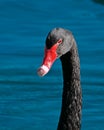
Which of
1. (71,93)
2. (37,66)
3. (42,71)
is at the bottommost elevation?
(42,71)

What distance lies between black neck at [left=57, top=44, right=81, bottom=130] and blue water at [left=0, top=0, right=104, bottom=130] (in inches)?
65.8

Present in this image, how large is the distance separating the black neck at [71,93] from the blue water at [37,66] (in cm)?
167

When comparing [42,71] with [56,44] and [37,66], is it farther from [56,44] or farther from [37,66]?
[37,66]

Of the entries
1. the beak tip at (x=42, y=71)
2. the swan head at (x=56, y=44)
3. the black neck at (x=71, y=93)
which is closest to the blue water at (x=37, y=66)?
the black neck at (x=71, y=93)

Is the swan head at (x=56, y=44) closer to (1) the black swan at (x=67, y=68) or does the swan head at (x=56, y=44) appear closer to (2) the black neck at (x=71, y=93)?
(1) the black swan at (x=67, y=68)

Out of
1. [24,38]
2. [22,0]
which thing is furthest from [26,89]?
[22,0]

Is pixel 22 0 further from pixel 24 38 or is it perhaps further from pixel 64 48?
pixel 64 48

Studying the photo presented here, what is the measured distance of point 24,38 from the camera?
9562 mm

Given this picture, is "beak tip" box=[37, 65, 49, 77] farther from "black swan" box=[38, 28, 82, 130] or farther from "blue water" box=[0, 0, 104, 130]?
"blue water" box=[0, 0, 104, 130]

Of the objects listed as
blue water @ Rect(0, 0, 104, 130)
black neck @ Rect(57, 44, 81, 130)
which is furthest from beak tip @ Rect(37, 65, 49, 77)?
blue water @ Rect(0, 0, 104, 130)

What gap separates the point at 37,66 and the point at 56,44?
3.26 metres

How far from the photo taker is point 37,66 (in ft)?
28.6

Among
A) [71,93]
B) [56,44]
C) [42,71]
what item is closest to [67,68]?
[71,93]

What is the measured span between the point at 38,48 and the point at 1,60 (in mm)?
411
